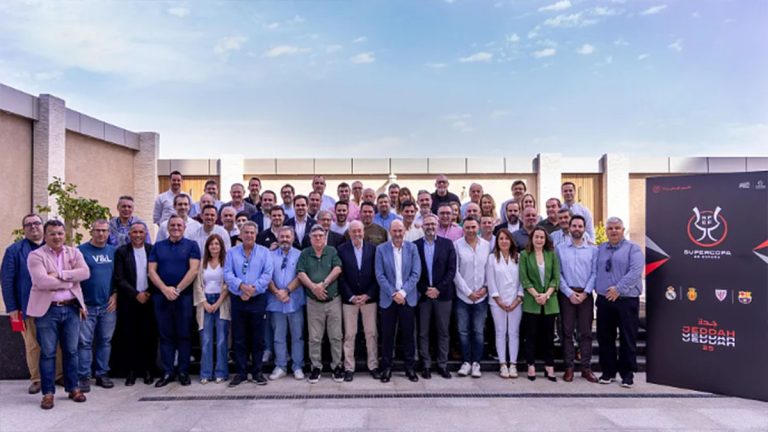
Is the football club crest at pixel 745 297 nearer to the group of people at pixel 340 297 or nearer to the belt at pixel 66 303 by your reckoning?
the group of people at pixel 340 297

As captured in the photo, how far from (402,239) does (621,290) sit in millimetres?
2562

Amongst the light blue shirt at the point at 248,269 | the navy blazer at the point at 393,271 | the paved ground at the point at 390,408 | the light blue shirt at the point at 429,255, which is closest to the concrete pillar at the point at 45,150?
the paved ground at the point at 390,408

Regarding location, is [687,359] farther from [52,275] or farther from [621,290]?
[52,275]

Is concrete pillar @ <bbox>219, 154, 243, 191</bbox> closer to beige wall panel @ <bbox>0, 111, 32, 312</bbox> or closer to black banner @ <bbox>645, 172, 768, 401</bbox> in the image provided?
beige wall panel @ <bbox>0, 111, 32, 312</bbox>

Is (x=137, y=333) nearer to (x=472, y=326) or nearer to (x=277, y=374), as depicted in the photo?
(x=277, y=374)

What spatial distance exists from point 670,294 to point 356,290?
348cm

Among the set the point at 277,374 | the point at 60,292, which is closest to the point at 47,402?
the point at 60,292

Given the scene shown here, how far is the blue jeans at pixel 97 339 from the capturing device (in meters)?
6.02

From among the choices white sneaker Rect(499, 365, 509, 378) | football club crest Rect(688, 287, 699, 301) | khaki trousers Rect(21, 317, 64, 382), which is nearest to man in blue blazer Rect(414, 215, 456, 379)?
white sneaker Rect(499, 365, 509, 378)

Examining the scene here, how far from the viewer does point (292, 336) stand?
21.2ft

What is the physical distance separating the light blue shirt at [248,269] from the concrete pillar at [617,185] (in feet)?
35.5

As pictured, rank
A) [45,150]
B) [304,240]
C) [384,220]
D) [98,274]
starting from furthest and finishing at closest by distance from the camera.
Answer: [45,150]
[384,220]
[304,240]
[98,274]

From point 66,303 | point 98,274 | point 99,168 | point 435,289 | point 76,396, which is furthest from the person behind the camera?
point 99,168

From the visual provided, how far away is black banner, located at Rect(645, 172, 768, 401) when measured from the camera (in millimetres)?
5266
